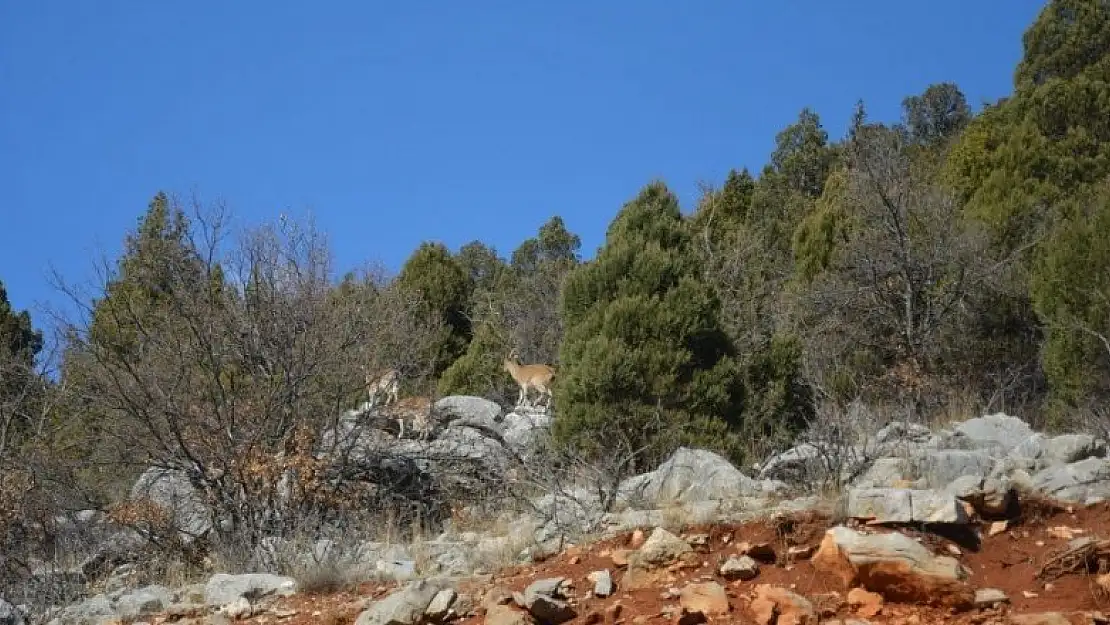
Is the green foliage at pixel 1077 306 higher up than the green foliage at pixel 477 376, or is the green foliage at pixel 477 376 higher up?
the green foliage at pixel 477 376

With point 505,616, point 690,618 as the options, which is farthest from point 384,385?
point 690,618

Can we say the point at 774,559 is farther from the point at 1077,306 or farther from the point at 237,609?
the point at 1077,306

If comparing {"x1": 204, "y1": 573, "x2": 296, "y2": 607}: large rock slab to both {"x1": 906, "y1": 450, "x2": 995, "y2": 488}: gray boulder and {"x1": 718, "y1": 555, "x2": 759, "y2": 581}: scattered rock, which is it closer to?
{"x1": 718, "y1": 555, "x2": 759, "y2": 581}: scattered rock

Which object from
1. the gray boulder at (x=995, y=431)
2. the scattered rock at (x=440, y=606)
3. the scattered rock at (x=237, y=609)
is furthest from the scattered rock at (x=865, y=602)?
the gray boulder at (x=995, y=431)

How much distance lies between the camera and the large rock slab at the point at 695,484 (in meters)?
8.23

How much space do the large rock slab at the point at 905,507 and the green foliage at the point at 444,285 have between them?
68.1 ft

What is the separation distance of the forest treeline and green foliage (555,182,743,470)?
3 cm

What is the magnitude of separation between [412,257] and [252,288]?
16515mm

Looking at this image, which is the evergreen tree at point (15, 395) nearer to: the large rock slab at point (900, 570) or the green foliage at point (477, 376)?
the green foliage at point (477, 376)

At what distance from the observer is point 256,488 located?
1093 centimetres

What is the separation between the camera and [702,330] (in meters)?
12.6

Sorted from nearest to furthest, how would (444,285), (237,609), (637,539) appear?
(637,539)
(237,609)
(444,285)

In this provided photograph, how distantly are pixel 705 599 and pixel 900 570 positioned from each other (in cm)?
100

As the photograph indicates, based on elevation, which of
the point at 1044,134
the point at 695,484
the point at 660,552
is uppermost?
the point at 1044,134
